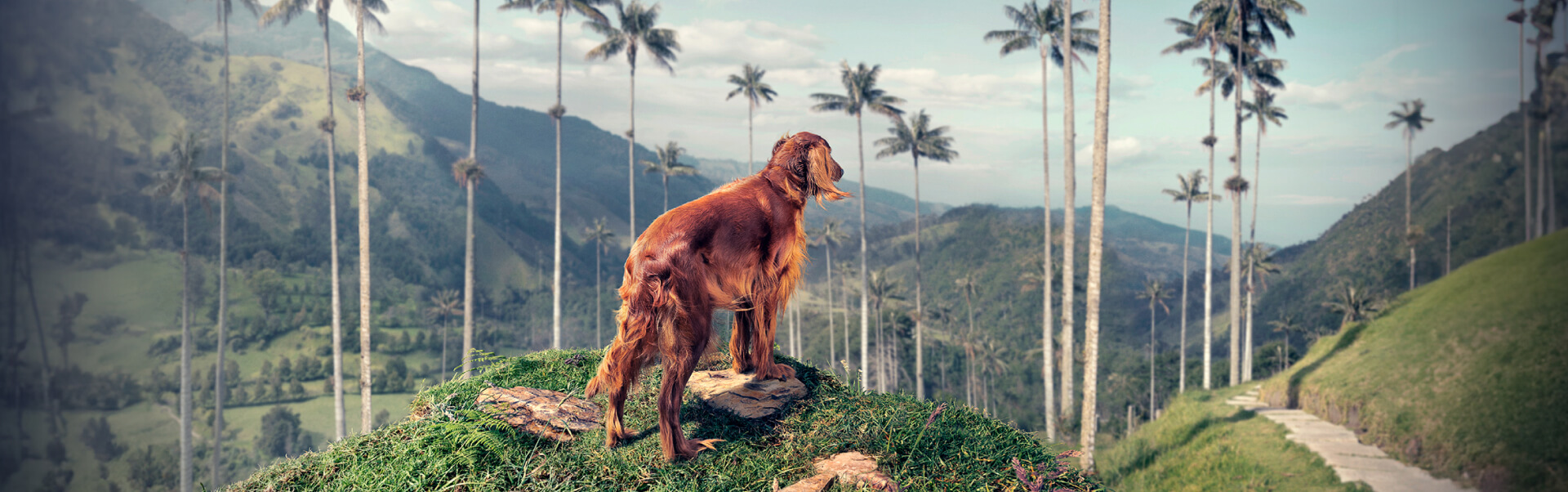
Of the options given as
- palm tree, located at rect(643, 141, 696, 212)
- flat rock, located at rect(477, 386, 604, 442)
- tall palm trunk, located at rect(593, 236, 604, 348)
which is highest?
palm tree, located at rect(643, 141, 696, 212)

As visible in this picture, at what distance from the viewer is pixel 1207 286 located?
32219 mm

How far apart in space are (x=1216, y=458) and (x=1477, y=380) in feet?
16.5

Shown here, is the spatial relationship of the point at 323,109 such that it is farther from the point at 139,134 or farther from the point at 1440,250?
the point at 1440,250

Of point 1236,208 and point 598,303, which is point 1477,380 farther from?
point 598,303

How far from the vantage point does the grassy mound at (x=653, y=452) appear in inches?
170

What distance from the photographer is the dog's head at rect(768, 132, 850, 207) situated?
5.34 meters

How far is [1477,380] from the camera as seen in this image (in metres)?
12.4

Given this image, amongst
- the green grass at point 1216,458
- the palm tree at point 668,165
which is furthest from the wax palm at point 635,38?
the green grass at point 1216,458

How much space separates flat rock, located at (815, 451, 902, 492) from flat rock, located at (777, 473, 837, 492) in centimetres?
7

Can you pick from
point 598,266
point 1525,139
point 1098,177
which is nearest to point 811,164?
point 1098,177

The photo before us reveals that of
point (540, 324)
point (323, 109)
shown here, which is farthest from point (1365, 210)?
point (323, 109)

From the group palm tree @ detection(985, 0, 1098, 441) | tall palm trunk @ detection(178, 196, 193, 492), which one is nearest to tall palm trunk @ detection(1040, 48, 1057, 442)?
palm tree @ detection(985, 0, 1098, 441)

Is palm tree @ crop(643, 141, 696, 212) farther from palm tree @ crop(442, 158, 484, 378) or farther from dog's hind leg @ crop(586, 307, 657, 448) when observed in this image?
dog's hind leg @ crop(586, 307, 657, 448)

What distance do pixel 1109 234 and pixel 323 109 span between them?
191 metres
